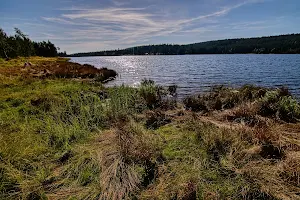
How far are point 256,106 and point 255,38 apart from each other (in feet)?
575

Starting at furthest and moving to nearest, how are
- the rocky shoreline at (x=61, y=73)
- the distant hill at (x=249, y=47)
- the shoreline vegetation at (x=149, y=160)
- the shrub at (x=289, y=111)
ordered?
the distant hill at (x=249, y=47) → the rocky shoreline at (x=61, y=73) → the shrub at (x=289, y=111) → the shoreline vegetation at (x=149, y=160)

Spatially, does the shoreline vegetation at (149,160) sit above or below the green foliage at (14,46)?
below

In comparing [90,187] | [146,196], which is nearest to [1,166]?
[90,187]

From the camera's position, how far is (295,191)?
11.6 ft

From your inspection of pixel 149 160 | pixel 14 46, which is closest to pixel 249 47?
pixel 14 46

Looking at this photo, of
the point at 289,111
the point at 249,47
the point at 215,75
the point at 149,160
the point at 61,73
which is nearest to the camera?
the point at 149,160

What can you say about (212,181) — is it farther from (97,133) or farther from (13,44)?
(13,44)

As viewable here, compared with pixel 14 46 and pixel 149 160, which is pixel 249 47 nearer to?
pixel 14 46

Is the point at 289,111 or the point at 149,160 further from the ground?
the point at 289,111

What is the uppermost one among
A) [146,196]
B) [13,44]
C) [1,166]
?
[13,44]

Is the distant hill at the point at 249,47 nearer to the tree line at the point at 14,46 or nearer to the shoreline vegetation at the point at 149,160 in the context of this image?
the tree line at the point at 14,46

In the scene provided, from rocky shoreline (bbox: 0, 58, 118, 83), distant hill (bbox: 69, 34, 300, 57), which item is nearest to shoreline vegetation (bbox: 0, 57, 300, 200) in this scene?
rocky shoreline (bbox: 0, 58, 118, 83)

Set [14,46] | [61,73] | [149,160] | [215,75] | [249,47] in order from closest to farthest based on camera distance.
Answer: [149,160] < [61,73] < [215,75] < [14,46] < [249,47]

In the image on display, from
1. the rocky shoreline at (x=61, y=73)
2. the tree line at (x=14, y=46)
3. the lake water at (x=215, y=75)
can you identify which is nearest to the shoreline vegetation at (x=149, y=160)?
the lake water at (x=215, y=75)
